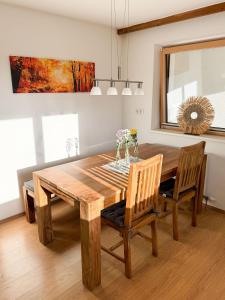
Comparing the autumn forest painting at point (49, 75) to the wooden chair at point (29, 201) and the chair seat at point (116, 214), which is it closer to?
the wooden chair at point (29, 201)

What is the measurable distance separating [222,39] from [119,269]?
280 cm

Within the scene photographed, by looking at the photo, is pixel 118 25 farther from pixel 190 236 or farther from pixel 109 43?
pixel 190 236

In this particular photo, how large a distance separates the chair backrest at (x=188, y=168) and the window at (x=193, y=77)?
80 cm

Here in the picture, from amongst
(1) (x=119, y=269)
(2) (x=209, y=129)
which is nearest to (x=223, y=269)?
(1) (x=119, y=269)

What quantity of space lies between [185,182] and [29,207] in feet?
5.90

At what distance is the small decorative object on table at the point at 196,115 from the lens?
3096 mm

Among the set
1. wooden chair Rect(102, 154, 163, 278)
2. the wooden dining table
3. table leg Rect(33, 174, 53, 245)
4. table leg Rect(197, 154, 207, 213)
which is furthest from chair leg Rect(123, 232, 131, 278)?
table leg Rect(197, 154, 207, 213)

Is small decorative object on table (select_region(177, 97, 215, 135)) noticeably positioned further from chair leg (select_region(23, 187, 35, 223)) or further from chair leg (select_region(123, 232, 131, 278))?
chair leg (select_region(23, 187, 35, 223))

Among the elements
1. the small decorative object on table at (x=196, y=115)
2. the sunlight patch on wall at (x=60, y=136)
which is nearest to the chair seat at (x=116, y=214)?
the sunlight patch on wall at (x=60, y=136)

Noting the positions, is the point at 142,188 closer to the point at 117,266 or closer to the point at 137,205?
the point at 137,205

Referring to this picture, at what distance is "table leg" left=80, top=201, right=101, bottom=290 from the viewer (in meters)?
1.76

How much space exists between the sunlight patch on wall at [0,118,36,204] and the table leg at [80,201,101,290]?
4.65ft

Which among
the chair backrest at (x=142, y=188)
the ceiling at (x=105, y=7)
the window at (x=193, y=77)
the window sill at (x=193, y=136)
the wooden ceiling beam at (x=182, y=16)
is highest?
the ceiling at (x=105, y=7)

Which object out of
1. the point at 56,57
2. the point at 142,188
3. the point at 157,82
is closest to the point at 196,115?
the point at 157,82
